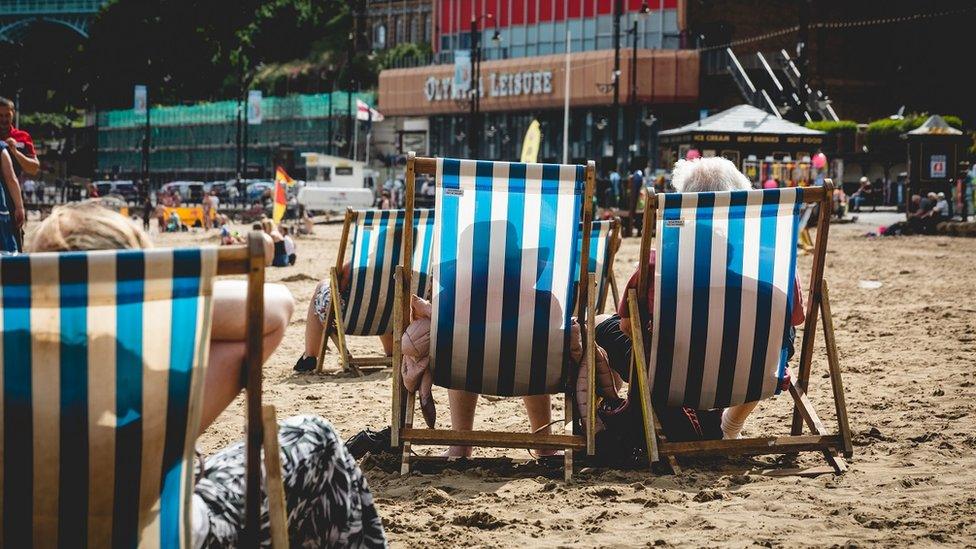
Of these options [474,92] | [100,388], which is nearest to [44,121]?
[474,92]

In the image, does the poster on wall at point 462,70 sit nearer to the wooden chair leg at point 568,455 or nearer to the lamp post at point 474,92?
the lamp post at point 474,92

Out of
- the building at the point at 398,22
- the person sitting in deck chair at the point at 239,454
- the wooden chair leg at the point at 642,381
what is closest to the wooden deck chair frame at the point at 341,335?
the wooden chair leg at the point at 642,381

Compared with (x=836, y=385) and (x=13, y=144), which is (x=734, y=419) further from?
(x=13, y=144)

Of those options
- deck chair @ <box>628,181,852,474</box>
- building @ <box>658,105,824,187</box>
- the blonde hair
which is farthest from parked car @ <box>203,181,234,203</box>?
the blonde hair

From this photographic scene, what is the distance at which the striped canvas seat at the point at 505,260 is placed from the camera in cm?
420

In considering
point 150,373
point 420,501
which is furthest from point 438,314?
point 150,373

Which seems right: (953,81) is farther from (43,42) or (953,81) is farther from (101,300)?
(43,42)

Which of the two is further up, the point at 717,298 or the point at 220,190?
the point at 220,190

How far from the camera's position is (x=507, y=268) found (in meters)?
4.20

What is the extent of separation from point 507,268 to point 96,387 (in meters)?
2.24

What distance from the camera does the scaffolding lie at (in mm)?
72562

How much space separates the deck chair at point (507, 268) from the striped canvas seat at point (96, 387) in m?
2.04

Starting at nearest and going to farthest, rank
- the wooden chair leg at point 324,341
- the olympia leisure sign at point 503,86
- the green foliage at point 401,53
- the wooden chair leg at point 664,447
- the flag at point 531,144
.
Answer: the wooden chair leg at point 664,447 → the wooden chair leg at point 324,341 → the flag at point 531,144 → the olympia leisure sign at point 503,86 → the green foliage at point 401,53

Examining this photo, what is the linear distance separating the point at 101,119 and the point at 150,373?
9193cm
